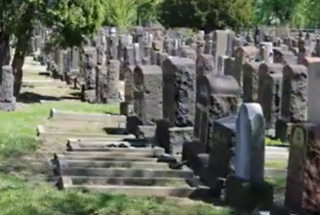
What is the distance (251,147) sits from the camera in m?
7.95

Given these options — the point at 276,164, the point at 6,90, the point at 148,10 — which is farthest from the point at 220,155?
the point at 148,10

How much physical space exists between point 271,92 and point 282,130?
1.00 m

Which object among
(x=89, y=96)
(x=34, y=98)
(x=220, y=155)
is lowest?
(x=34, y=98)

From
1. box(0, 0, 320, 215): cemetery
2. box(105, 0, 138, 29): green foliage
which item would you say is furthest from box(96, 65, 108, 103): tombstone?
box(105, 0, 138, 29): green foliage

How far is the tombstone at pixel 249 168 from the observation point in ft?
25.3

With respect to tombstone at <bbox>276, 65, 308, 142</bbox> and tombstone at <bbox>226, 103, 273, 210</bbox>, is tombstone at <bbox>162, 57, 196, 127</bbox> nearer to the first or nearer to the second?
tombstone at <bbox>276, 65, 308, 142</bbox>

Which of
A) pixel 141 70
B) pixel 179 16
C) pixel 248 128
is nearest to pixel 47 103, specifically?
pixel 141 70

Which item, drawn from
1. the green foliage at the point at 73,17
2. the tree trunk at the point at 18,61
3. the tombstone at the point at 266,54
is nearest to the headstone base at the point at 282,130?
the green foliage at the point at 73,17

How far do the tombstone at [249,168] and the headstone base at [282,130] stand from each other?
5469 millimetres

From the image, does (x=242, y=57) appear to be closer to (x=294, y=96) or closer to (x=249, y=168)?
(x=294, y=96)

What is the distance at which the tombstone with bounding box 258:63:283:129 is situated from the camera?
1436 centimetres

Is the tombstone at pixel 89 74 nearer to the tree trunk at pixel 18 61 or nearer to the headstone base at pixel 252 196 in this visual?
the tree trunk at pixel 18 61

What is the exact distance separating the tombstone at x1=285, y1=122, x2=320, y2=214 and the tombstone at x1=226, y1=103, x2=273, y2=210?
312 millimetres

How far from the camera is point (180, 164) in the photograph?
10.2 metres
